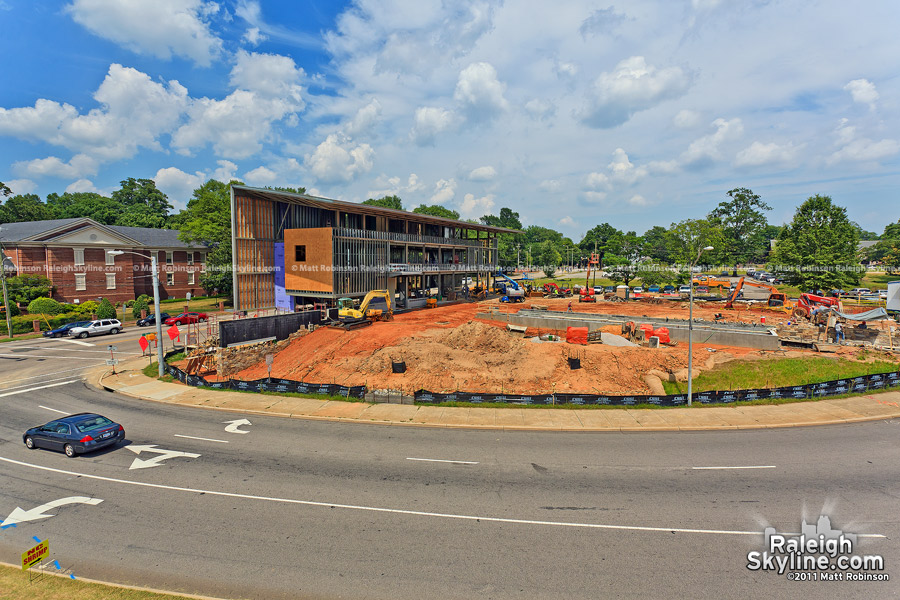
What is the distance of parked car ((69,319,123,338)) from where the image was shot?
143 feet

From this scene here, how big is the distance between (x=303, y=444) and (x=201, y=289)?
216 feet

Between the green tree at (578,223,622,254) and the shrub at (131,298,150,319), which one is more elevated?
the green tree at (578,223,622,254)

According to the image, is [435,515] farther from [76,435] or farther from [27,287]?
[27,287]

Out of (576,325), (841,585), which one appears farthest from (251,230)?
(841,585)

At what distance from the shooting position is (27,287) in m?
50.2

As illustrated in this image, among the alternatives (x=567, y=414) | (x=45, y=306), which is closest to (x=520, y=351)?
(x=567, y=414)

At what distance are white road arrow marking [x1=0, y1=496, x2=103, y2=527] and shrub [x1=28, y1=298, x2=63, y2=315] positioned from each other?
164 feet

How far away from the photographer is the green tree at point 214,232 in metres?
63.0

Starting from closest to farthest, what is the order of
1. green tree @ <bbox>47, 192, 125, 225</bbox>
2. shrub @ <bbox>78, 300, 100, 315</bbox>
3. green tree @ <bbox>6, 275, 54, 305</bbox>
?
1. green tree @ <bbox>6, 275, 54, 305</bbox>
2. shrub @ <bbox>78, 300, 100, 315</bbox>
3. green tree @ <bbox>47, 192, 125, 225</bbox>

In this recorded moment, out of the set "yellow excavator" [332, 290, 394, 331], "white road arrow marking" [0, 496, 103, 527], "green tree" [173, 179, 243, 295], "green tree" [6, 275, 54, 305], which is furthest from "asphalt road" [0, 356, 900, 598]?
"green tree" [173, 179, 243, 295]

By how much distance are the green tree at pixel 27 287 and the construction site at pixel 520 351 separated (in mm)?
36008

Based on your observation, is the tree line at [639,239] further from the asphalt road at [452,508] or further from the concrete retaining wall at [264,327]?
the asphalt road at [452,508]

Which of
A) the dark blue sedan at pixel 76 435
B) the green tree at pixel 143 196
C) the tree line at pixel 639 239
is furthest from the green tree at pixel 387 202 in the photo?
the dark blue sedan at pixel 76 435

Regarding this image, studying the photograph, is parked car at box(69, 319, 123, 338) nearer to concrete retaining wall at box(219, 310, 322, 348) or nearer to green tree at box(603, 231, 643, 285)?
concrete retaining wall at box(219, 310, 322, 348)
